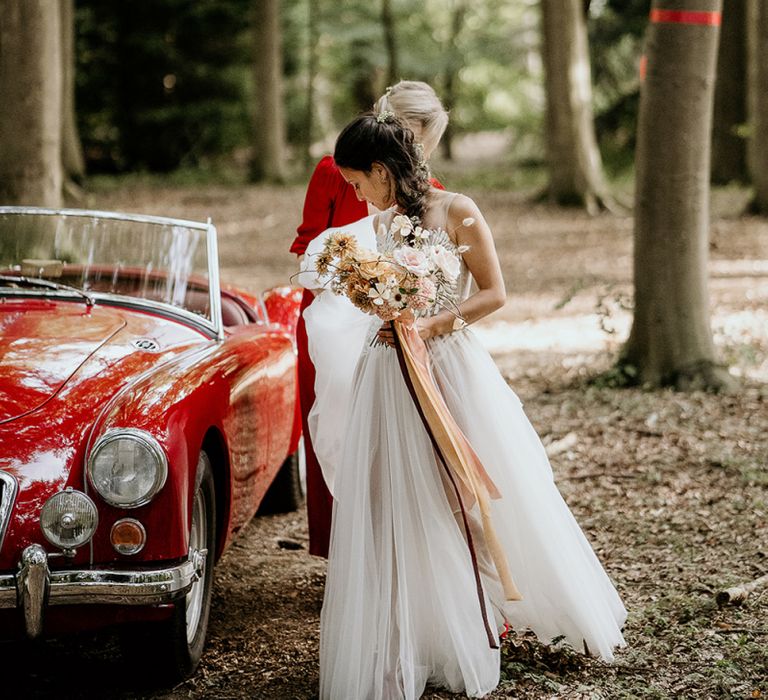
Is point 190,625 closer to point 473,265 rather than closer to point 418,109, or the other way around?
point 473,265

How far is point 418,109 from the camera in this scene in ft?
12.9

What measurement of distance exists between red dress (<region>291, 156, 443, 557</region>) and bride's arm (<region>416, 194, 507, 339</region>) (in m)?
0.87

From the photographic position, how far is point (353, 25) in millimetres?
30297

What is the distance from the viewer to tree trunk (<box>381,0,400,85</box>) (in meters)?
30.3

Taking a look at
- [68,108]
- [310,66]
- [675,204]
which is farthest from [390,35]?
[675,204]

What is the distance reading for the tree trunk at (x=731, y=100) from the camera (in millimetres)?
18750

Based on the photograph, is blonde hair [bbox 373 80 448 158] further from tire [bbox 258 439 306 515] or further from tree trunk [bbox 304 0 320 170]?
tree trunk [bbox 304 0 320 170]

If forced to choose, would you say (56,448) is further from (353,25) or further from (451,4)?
(451,4)

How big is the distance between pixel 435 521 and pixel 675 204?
168 inches

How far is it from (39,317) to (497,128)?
104 ft

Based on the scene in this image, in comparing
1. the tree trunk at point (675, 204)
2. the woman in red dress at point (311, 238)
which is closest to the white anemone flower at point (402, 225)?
the woman in red dress at point (311, 238)

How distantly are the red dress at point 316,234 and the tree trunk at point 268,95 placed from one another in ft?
60.9

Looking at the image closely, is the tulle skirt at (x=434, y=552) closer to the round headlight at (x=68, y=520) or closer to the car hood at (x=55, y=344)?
the round headlight at (x=68, y=520)

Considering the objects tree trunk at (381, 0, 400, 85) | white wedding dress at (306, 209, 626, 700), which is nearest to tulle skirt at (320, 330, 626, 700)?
white wedding dress at (306, 209, 626, 700)
